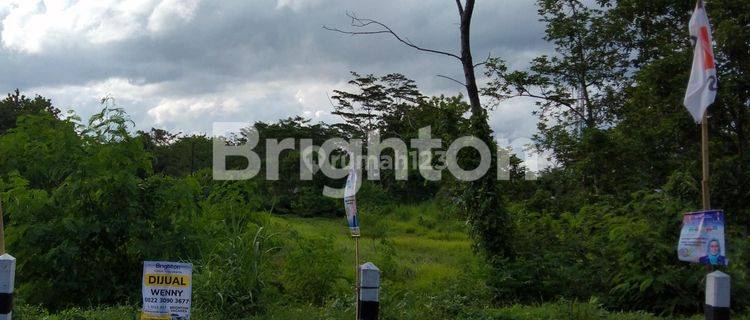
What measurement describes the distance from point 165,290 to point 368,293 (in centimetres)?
181

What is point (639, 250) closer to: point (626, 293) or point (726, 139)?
point (626, 293)

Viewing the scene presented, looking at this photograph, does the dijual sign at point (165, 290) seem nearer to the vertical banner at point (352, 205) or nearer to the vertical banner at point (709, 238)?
the vertical banner at point (352, 205)

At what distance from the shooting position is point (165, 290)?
21.9ft

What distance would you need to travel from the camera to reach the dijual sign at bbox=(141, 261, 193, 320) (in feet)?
21.8

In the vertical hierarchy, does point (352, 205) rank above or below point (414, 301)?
above

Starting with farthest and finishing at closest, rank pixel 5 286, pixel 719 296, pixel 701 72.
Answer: pixel 701 72, pixel 5 286, pixel 719 296

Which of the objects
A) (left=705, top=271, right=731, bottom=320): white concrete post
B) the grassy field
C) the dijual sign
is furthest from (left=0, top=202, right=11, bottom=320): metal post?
(left=705, top=271, right=731, bottom=320): white concrete post

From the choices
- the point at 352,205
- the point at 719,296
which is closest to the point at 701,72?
the point at 719,296

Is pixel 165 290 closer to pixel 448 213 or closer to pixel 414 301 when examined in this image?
pixel 414 301

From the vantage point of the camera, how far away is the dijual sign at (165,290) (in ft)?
21.8

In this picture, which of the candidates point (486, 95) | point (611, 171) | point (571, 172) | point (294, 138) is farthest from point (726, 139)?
point (294, 138)

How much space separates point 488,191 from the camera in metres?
11.5

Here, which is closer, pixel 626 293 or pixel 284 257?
pixel 626 293

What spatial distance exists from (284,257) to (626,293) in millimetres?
4894
